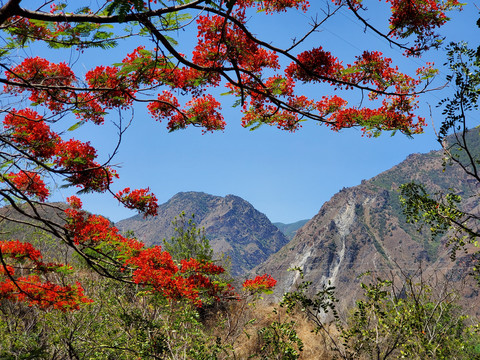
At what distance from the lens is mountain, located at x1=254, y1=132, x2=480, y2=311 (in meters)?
144

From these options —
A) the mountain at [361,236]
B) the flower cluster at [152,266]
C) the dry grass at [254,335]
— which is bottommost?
the mountain at [361,236]

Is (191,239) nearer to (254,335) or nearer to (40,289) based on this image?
(254,335)

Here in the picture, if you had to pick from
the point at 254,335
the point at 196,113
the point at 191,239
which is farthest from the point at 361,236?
the point at 196,113

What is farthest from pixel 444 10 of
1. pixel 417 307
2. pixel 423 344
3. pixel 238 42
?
pixel 423 344

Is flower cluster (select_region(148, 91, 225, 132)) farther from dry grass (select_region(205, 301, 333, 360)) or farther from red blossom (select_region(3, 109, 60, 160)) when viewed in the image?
dry grass (select_region(205, 301, 333, 360))

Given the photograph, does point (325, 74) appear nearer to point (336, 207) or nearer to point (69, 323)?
point (69, 323)

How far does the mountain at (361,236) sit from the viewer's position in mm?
143500

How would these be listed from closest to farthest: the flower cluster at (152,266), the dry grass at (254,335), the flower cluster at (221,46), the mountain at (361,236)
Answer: the flower cluster at (221,46) < the flower cluster at (152,266) < the dry grass at (254,335) < the mountain at (361,236)

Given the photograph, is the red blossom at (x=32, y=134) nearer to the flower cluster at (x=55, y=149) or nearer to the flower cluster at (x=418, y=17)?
the flower cluster at (x=55, y=149)

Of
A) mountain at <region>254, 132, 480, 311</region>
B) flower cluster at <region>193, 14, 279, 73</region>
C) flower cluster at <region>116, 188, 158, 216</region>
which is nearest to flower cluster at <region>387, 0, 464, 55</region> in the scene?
flower cluster at <region>193, 14, 279, 73</region>

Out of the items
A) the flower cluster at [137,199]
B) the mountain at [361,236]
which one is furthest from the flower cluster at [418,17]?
the mountain at [361,236]

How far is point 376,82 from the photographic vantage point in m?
5.59

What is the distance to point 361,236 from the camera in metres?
161

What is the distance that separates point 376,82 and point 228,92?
2.73 m
